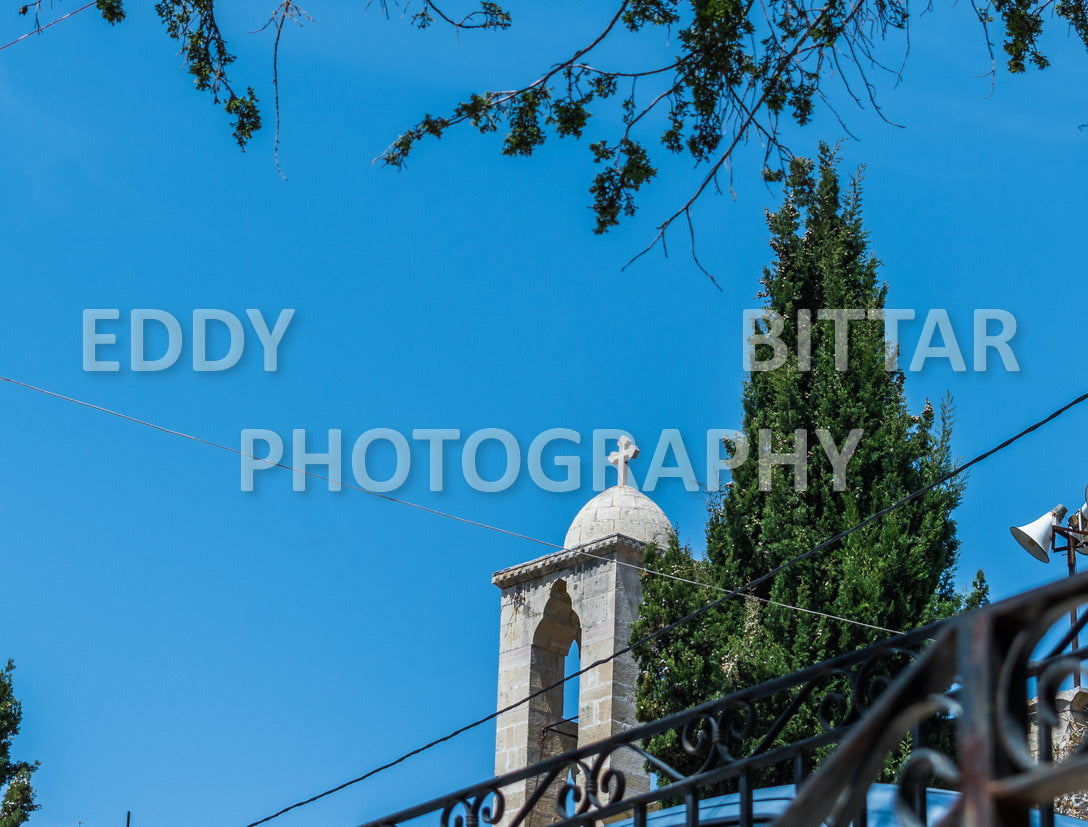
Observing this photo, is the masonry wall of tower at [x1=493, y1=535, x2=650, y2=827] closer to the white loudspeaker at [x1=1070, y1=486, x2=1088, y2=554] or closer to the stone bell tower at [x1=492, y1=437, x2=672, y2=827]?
the stone bell tower at [x1=492, y1=437, x2=672, y2=827]

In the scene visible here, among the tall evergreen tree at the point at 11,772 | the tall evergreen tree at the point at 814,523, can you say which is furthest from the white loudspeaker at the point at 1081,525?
the tall evergreen tree at the point at 11,772

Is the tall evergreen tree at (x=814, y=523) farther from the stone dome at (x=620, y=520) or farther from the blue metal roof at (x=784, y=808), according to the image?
the blue metal roof at (x=784, y=808)

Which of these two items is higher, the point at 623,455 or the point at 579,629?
the point at 623,455

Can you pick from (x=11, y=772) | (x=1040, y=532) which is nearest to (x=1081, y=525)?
(x=1040, y=532)

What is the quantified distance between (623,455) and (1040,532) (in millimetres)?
4493

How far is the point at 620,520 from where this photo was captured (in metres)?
13.9

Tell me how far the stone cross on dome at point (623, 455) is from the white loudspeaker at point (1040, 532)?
4193mm

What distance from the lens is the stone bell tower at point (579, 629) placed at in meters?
13.1

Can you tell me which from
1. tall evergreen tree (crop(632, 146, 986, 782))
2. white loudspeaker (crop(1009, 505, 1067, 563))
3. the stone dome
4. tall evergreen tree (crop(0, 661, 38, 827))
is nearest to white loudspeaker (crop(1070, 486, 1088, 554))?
white loudspeaker (crop(1009, 505, 1067, 563))

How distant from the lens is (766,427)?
1414 cm

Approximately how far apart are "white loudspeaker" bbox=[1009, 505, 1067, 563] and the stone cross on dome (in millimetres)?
4193

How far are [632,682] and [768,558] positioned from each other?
163 cm

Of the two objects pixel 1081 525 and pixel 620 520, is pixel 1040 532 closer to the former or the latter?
pixel 1081 525

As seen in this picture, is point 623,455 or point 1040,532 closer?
point 1040,532
